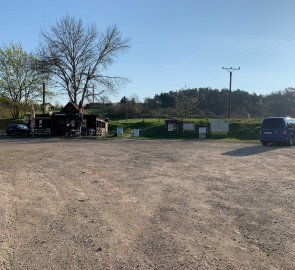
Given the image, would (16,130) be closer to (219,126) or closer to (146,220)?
(219,126)

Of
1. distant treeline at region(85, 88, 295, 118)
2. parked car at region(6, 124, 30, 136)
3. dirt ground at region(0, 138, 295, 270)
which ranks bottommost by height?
dirt ground at region(0, 138, 295, 270)

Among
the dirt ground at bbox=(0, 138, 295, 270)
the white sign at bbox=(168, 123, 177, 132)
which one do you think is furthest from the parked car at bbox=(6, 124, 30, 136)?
the dirt ground at bbox=(0, 138, 295, 270)

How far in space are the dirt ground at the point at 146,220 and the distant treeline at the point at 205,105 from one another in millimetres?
68846

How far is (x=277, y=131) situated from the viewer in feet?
94.1

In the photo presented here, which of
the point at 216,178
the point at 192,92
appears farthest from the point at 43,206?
the point at 192,92

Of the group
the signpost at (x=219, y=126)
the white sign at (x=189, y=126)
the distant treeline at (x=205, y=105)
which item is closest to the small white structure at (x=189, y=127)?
the white sign at (x=189, y=126)

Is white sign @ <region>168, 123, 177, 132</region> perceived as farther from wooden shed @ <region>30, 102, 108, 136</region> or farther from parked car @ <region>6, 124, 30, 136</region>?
parked car @ <region>6, 124, 30, 136</region>

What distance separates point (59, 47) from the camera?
170 feet

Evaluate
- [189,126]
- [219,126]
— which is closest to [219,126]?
[219,126]

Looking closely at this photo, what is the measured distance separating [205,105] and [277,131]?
83817 mm

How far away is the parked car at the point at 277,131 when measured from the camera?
93.8 feet

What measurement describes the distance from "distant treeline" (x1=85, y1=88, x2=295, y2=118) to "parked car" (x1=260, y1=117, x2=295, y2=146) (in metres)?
52.8

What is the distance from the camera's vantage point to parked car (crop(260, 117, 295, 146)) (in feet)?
93.8

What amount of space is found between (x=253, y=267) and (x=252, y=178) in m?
8.33
